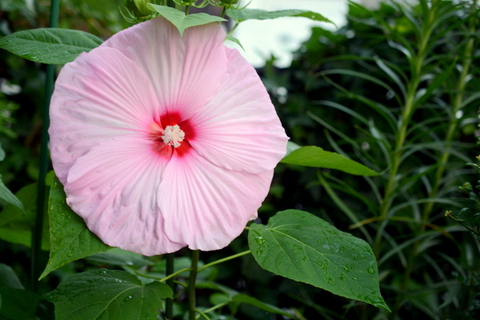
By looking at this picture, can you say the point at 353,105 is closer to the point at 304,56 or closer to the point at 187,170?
the point at 304,56

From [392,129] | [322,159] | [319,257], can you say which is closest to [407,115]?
[392,129]

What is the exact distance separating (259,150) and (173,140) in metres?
0.10

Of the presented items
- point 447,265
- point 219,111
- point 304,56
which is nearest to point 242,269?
point 447,265

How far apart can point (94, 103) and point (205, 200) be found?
17 cm

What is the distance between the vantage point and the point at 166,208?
43 centimetres

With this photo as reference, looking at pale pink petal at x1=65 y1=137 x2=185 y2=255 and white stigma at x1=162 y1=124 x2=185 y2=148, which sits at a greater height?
white stigma at x1=162 y1=124 x2=185 y2=148

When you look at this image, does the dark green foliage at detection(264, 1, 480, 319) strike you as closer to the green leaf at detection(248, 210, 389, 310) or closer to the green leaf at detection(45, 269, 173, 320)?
the green leaf at detection(248, 210, 389, 310)

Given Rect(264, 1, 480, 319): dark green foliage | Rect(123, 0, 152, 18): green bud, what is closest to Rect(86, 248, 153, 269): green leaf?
Rect(123, 0, 152, 18): green bud

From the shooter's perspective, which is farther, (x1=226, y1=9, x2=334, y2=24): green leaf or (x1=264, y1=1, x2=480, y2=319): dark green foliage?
(x1=264, y1=1, x2=480, y2=319): dark green foliage

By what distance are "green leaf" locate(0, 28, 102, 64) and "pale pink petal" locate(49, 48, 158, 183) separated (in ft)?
0.22

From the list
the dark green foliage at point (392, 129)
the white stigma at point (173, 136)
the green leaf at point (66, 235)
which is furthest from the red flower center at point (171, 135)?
the dark green foliage at point (392, 129)

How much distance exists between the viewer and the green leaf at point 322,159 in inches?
21.6

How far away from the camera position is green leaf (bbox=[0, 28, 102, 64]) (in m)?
0.47

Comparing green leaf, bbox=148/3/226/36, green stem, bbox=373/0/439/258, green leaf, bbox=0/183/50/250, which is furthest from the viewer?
green stem, bbox=373/0/439/258
